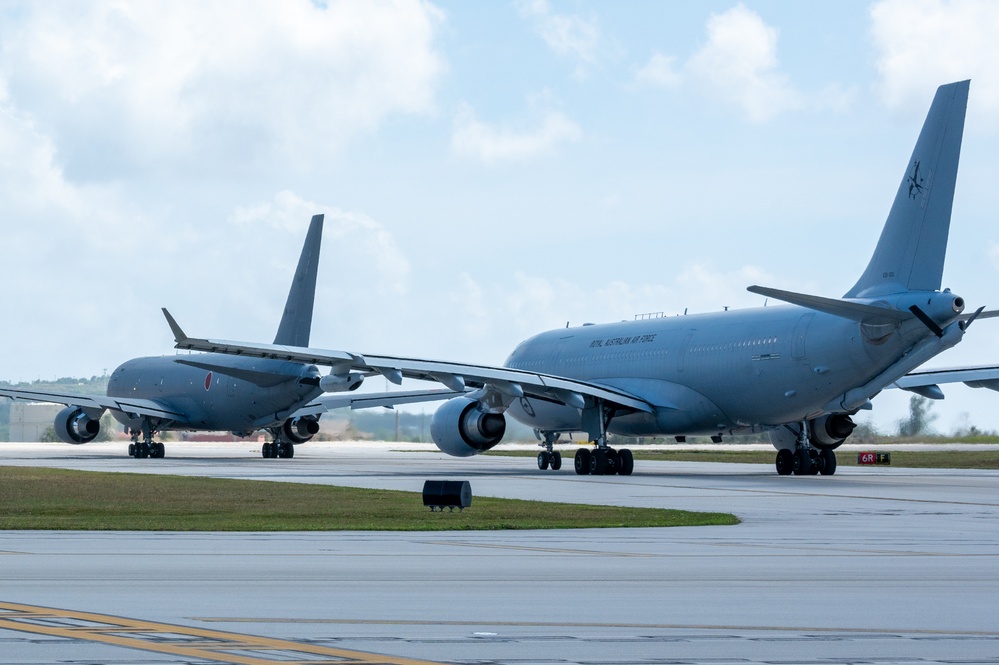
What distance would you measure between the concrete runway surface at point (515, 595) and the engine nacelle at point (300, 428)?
155ft

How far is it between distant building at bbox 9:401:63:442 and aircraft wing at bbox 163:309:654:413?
10167 cm

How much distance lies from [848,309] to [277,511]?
47.2 feet

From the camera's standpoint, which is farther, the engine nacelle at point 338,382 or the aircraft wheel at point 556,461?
the aircraft wheel at point 556,461

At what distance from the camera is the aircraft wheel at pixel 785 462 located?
1486 inches

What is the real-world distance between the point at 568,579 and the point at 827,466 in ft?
86.1

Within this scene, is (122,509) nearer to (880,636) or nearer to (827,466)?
(880,636)

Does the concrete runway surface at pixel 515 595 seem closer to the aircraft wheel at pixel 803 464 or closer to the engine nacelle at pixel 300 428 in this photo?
the aircraft wheel at pixel 803 464

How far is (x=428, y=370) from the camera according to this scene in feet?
121

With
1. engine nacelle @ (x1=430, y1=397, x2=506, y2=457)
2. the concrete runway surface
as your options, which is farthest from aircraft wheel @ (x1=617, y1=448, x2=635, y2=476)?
the concrete runway surface

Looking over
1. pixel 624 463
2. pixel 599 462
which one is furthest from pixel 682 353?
pixel 599 462

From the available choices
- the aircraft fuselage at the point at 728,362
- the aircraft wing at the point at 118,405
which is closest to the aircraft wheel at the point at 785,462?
the aircraft fuselage at the point at 728,362

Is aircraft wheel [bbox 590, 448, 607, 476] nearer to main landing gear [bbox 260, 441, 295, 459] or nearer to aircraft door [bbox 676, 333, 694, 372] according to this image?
aircraft door [bbox 676, 333, 694, 372]

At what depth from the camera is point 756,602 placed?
10539mm

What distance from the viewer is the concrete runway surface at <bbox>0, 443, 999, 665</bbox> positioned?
8273 millimetres
